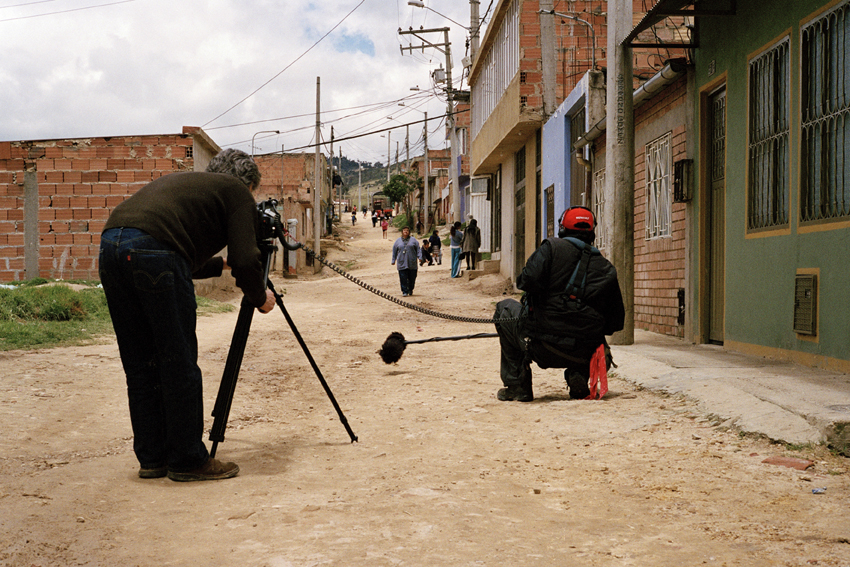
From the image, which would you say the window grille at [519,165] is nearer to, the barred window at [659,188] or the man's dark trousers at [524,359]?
the barred window at [659,188]

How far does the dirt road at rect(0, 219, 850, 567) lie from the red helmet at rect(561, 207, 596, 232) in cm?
131

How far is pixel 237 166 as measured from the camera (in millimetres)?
4047

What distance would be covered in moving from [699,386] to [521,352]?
1.31 m

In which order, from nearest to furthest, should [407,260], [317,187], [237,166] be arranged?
1. [237,166]
2. [407,260]
3. [317,187]

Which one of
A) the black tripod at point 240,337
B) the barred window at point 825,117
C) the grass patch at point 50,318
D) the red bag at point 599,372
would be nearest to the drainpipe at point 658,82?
the barred window at point 825,117

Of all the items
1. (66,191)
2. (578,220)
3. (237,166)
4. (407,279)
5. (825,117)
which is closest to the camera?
(237,166)

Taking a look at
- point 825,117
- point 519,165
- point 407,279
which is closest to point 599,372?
point 825,117

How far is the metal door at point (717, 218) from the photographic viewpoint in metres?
8.65

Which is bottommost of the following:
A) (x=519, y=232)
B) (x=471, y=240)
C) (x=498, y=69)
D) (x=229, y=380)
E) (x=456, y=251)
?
(x=229, y=380)

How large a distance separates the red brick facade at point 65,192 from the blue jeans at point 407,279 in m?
5.90

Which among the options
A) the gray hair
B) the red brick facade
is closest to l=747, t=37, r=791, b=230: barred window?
the gray hair

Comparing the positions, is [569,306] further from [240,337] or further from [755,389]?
[240,337]

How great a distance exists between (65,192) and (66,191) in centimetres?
3

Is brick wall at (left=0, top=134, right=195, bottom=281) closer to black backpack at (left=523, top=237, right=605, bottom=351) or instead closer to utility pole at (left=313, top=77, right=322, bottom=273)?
black backpack at (left=523, top=237, right=605, bottom=351)
